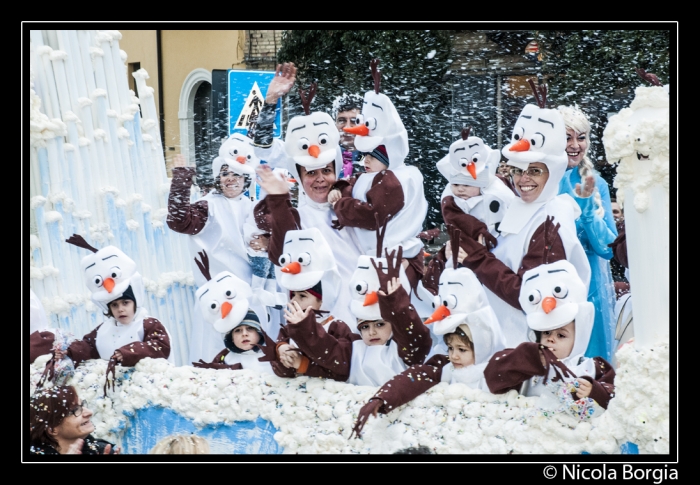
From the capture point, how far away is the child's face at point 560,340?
3.23 meters

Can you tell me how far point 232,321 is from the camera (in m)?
3.89

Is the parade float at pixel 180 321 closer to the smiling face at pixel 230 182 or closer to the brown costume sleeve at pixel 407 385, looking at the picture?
the brown costume sleeve at pixel 407 385

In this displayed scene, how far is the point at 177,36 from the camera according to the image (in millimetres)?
4137

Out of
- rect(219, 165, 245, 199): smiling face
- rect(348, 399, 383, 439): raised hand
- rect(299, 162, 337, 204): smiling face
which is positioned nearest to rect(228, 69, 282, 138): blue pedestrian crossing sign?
rect(219, 165, 245, 199): smiling face

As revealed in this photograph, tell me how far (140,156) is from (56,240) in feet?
2.09

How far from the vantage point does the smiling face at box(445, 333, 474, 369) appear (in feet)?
10.9

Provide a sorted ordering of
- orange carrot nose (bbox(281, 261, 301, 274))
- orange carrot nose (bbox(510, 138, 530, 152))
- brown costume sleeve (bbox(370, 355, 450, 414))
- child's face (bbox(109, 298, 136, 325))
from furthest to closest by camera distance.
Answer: child's face (bbox(109, 298, 136, 325))
orange carrot nose (bbox(281, 261, 301, 274))
orange carrot nose (bbox(510, 138, 530, 152))
brown costume sleeve (bbox(370, 355, 450, 414))

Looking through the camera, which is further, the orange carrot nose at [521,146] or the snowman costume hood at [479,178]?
the snowman costume hood at [479,178]

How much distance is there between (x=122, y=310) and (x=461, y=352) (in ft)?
4.81

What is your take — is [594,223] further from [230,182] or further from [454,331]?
[230,182]

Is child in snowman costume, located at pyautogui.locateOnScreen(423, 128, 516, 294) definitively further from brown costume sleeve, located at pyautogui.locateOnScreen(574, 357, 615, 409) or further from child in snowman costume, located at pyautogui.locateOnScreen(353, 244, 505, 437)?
brown costume sleeve, located at pyautogui.locateOnScreen(574, 357, 615, 409)

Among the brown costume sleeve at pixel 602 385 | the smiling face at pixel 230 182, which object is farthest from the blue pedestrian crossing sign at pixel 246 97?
the brown costume sleeve at pixel 602 385

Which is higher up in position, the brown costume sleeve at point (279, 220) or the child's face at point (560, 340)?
the brown costume sleeve at point (279, 220)

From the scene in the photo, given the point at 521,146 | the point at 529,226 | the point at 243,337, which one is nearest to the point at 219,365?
the point at 243,337
